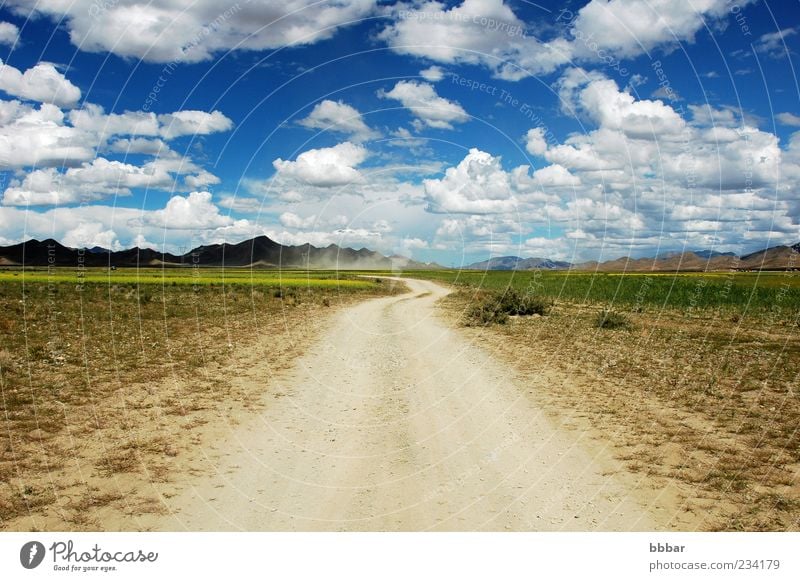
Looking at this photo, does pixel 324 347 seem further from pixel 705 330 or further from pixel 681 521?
pixel 705 330

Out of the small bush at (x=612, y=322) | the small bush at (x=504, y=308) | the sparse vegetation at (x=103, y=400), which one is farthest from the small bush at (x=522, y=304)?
the sparse vegetation at (x=103, y=400)

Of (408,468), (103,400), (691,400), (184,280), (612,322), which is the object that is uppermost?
(184,280)

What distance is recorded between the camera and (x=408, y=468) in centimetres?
780

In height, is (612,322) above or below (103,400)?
above

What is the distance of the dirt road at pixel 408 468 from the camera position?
6.30 m

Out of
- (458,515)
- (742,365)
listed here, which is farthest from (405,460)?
(742,365)
